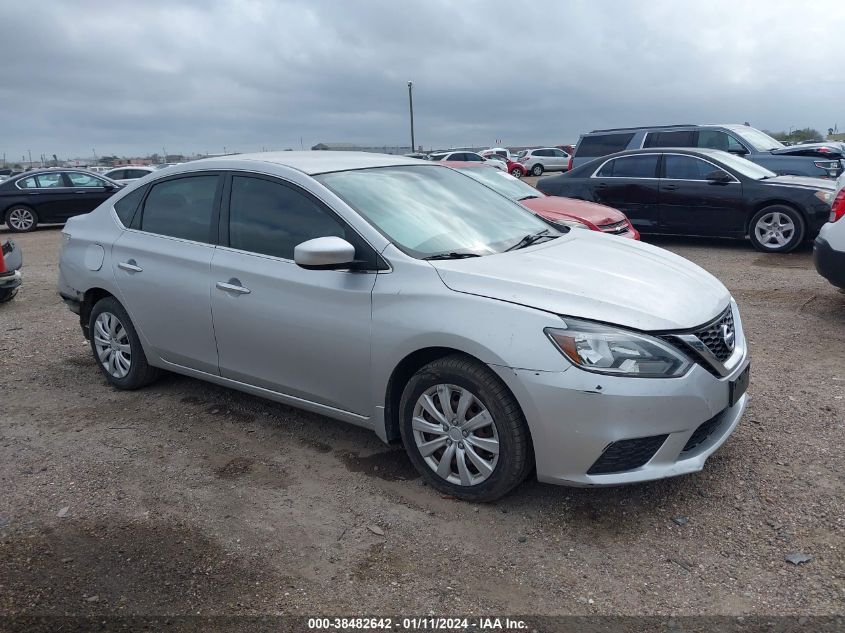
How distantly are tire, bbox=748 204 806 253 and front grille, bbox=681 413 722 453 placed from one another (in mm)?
7634

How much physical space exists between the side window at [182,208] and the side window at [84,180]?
46.2 feet

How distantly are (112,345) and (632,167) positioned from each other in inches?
337

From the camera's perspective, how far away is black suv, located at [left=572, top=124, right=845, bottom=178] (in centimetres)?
1218

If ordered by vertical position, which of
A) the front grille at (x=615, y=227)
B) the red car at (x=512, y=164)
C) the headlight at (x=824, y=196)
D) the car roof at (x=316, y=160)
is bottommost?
the red car at (x=512, y=164)

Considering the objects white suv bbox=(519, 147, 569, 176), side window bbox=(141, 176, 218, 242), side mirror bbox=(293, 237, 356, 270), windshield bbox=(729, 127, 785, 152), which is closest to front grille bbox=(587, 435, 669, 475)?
side mirror bbox=(293, 237, 356, 270)

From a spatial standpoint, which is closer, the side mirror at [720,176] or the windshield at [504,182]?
the windshield at [504,182]

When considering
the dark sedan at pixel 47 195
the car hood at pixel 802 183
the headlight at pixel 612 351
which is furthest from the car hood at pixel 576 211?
the dark sedan at pixel 47 195

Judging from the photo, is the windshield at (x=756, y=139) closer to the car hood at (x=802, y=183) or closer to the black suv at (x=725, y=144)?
the black suv at (x=725, y=144)

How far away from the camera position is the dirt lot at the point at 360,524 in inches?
113

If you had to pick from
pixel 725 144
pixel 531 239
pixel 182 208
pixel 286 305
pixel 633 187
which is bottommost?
pixel 633 187

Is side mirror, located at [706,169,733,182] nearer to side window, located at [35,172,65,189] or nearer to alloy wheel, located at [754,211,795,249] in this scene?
alloy wheel, located at [754,211,795,249]

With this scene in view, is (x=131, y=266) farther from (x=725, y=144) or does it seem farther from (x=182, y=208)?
(x=725, y=144)

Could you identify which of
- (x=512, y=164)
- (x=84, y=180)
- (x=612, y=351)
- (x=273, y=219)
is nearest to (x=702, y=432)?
(x=612, y=351)

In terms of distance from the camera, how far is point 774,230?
10.1m
